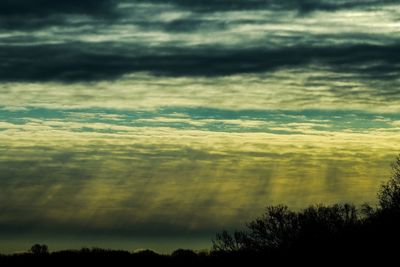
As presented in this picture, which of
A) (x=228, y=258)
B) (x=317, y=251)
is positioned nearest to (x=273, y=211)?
(x=228, y=258)

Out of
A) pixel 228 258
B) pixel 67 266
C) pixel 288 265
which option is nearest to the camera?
pixel 288 265

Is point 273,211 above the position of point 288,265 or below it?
above

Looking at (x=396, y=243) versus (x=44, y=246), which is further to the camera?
(x=44, y=246)

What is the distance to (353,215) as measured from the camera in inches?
3716

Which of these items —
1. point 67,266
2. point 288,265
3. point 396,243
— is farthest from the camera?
point 67,266

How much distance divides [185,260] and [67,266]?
15002 mm

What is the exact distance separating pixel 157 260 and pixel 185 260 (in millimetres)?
3314

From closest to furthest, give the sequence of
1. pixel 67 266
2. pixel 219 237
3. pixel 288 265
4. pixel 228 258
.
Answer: pixel 288 265 < pixel 67 266 < pixel 228 258 < pixel 219 237

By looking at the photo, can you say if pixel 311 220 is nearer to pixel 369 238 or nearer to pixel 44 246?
pixel 369 238

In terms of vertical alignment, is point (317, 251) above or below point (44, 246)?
below

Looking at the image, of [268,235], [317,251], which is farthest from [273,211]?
[317,251]

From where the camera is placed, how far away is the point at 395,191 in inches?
3406

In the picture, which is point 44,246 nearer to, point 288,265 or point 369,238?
point 288,265

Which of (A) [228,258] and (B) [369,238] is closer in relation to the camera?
(B) [369,238]
